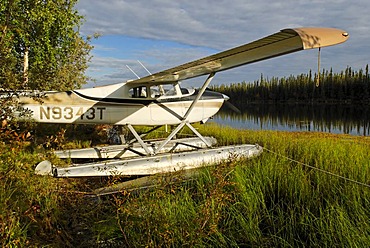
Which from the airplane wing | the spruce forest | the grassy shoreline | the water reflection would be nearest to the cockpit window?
the airplane wing

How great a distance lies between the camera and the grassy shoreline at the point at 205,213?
2.24 meters

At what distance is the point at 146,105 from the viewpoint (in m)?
6.15

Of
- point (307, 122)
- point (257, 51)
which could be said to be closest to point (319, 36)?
point (257, 51)

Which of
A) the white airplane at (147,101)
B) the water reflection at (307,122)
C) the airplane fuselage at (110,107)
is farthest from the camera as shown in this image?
the water reflection at (307,122)

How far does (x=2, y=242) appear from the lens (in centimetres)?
209

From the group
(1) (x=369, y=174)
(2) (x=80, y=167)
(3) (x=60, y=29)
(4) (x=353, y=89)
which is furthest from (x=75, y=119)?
(4) (x=353, y=89)

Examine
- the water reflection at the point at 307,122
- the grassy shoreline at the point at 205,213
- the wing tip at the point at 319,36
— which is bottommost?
the water reflection at the point at 307,122

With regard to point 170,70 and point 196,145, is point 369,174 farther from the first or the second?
point 196,145

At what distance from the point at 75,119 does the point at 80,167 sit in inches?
53.8

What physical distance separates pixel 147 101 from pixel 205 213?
4.28 m

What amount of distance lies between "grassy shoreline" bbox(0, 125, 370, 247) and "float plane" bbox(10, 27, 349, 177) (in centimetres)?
117

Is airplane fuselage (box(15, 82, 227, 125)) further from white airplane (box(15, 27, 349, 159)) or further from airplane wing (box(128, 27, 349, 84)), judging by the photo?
airplane wing (box(128, 27, 349, 84))

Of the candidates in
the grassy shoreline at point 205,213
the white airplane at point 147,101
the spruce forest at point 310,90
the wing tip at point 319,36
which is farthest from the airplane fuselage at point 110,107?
the spruce forest at point 310,90

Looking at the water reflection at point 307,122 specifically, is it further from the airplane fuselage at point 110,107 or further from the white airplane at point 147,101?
the airplane fuselage at point 110,107
